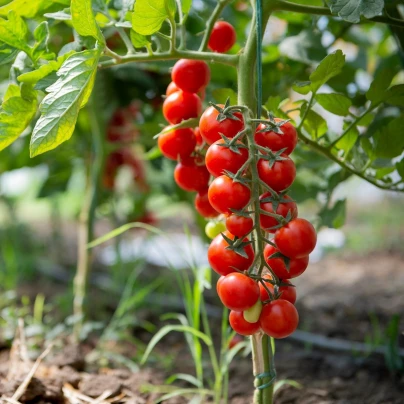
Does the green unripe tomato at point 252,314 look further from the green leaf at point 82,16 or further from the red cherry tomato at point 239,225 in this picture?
the green leaf at point 82,16

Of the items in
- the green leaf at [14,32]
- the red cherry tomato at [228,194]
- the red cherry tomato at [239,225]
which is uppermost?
the green leaf at [14,32]

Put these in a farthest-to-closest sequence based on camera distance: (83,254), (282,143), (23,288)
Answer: (23,288) < (83,254) < (282,143)

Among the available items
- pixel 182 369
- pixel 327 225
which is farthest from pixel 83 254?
pixel 327 225

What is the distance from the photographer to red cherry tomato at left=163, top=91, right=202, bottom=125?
0.72 meters

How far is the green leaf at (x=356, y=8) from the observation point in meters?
0.64

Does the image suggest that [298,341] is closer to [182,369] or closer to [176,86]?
[182,369]

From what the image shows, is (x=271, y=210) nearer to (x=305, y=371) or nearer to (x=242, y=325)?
(x=242, y=325)

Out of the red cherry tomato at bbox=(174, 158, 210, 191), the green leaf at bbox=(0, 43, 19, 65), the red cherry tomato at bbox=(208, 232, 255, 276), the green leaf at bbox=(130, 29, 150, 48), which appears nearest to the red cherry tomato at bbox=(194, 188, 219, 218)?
the red cherry tomato at bbox=(174, 158, 210, 191)

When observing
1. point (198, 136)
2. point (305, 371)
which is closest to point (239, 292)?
point (198, 136)

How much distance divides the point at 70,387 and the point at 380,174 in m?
0.63

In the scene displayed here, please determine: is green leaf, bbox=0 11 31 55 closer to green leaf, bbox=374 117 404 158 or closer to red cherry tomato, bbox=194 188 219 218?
red cherry tomato, bbox=194 188 219 218

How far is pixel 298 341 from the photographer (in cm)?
140

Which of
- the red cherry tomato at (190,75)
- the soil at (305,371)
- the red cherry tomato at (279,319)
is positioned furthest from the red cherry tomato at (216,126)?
the soil at (305,371)

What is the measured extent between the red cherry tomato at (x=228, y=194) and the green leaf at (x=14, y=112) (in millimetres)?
281
